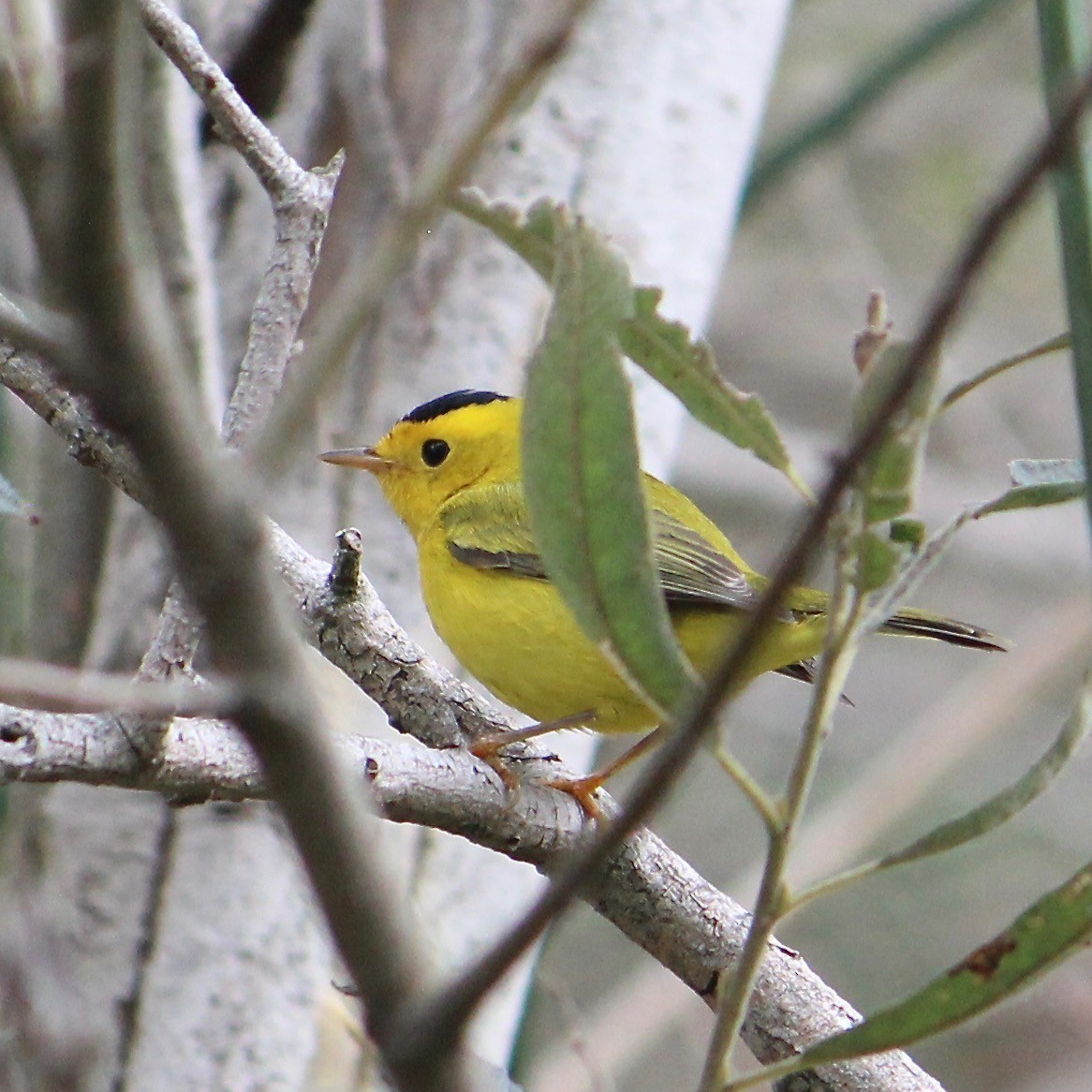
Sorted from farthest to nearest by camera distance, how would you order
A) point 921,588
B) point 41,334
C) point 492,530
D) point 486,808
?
point 921,588
point 492,530
point 486,808
point 41,334

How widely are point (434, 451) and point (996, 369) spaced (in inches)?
87.1

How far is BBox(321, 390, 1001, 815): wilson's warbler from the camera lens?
270 centimetres

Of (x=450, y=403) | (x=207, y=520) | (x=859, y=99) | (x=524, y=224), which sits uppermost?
(x=859, y=99)

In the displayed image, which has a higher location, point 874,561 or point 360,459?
point 360,459

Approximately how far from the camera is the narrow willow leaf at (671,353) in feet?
4.36

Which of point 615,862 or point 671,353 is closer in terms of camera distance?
point 671,353

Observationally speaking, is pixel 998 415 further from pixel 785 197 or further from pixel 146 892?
pixel 146 892

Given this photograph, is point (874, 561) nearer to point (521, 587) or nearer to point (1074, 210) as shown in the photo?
point (1074, 210)

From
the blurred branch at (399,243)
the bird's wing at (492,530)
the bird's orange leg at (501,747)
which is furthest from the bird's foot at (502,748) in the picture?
the blurred branch at (399,243)

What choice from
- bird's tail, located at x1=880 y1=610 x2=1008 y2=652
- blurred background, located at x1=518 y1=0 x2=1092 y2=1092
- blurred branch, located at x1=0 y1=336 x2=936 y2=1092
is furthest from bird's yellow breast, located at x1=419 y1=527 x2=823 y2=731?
blurred background, located at x1=518 y1=0 x2=1092 y2=1092

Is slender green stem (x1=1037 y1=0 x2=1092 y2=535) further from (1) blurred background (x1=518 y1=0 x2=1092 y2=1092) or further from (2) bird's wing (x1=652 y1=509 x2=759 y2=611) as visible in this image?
(1) blurred background (x1=518 y1=0 x2=1092 y2=1092)

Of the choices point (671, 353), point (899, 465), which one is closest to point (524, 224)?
point (671, 353)

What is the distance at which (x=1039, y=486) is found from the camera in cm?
147

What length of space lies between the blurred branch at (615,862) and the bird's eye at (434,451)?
1367 mm
